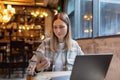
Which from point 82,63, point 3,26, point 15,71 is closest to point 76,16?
point 15,71

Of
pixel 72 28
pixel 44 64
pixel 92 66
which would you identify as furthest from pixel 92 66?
pixel 72 28

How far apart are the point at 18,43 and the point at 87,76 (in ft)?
21.7

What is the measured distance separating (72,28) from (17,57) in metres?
2.67

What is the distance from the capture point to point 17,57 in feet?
26.0

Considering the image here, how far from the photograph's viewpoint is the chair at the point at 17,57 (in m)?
7.49

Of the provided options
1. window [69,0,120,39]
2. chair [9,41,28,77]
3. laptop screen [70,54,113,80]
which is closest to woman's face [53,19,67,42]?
laptop screen [70,54,113,80]

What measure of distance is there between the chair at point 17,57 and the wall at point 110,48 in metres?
3.99

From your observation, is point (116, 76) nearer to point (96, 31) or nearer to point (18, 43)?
point (96, 31)

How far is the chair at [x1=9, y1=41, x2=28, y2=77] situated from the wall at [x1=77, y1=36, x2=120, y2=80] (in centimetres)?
399

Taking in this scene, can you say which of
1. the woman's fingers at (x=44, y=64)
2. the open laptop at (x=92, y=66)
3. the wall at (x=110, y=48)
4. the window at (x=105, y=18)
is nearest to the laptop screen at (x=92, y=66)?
the open laptop at (x=92, y=66)

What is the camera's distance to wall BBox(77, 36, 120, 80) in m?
2.80

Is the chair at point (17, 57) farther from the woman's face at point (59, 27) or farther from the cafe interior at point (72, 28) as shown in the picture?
the woman's face at point (59, 27)

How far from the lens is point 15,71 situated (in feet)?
25.9

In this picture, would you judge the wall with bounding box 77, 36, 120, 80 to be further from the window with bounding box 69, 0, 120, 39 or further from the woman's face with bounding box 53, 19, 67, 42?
the woman's face with bounding box 53, 19, 67, 42
